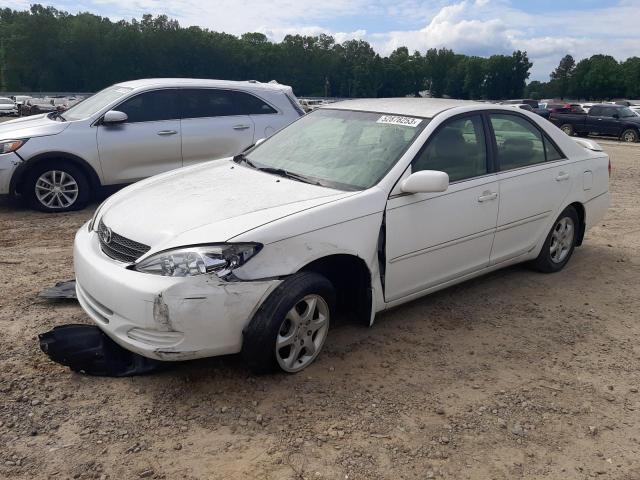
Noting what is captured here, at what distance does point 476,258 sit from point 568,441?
69.2 inches

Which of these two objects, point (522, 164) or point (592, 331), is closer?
point (592, 331)

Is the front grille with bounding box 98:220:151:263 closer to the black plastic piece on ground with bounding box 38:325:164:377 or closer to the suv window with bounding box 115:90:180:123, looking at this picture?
the black plastic piece on ground with bounding box 38:325:164:377

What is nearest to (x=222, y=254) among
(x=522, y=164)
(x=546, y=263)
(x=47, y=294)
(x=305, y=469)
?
(x=305, y=469)

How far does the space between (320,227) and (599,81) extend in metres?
115

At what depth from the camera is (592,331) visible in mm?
4398

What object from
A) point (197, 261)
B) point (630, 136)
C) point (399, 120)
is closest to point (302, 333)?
point (197, 261)

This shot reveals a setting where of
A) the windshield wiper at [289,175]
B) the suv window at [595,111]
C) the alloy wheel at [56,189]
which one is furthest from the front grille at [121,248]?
the suv window at [595,111]

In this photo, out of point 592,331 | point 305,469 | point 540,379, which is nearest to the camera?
point 305,469

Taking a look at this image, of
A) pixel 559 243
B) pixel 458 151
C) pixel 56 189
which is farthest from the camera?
pixel 56 189

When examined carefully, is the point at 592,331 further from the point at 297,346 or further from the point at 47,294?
the point at 47,294

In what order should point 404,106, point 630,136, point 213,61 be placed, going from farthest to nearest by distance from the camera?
point 213,61 < point 630,136 < point 404,106

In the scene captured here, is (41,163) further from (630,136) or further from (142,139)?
(630,136)

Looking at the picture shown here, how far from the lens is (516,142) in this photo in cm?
490

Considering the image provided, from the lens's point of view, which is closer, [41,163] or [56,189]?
[41,163]
